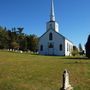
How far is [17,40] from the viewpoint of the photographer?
109250mm

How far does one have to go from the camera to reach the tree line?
101188 mm

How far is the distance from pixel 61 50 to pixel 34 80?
5805cm

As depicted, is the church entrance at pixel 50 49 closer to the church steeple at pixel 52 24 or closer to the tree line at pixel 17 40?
the church steeple at pixel 52 24

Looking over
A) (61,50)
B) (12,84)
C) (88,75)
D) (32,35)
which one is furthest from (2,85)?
(32,35)

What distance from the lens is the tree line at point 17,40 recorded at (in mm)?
101188

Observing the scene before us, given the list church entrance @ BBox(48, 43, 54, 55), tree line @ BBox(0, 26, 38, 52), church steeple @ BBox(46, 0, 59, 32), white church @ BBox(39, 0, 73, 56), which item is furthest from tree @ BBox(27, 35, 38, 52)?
church entrance @ BBox(48, 43, 54, 55)

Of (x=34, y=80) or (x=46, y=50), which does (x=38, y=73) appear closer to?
(x=34, y=80)

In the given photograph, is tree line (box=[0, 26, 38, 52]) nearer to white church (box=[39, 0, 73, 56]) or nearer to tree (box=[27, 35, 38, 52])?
tree (box=[27, 35, 38, 52])

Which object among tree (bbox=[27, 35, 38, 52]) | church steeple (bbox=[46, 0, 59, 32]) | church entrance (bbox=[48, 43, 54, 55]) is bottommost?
church entrance (bbox=[48, 43, 54, 55])

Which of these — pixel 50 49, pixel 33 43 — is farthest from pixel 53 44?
pixel 33 43

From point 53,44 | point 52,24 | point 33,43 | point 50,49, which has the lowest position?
point 50,49

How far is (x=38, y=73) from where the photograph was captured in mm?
21516

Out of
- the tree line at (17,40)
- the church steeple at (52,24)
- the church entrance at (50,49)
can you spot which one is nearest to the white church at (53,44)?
the church entrance at (50,49)

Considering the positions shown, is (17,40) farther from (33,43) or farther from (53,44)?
(53,44)
